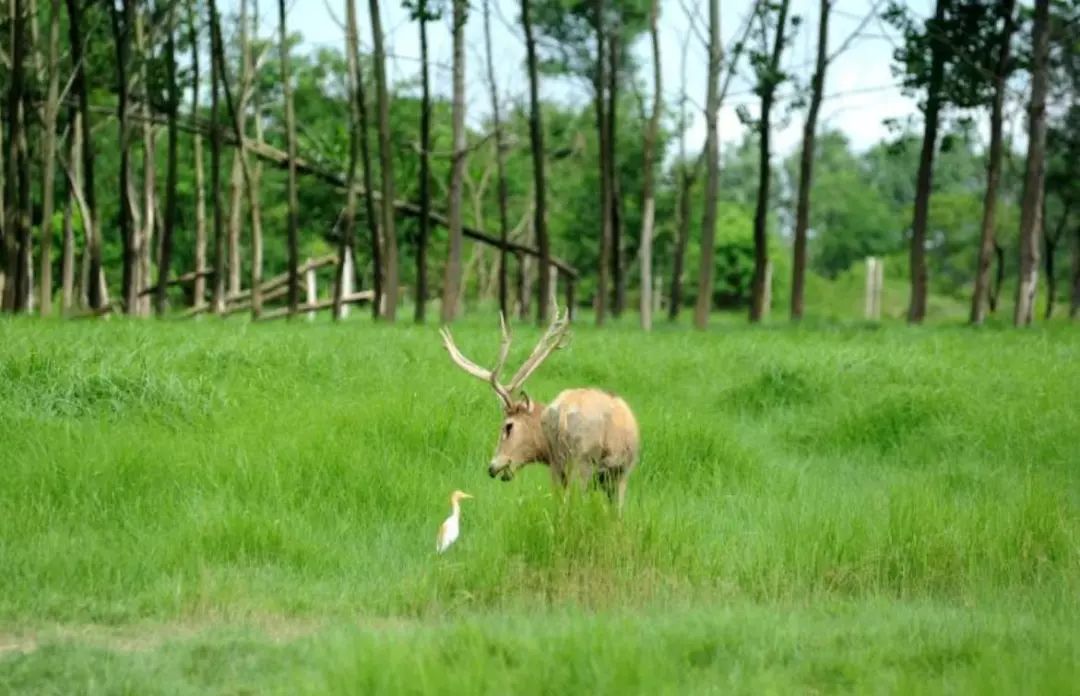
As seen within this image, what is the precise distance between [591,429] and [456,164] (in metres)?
17.3

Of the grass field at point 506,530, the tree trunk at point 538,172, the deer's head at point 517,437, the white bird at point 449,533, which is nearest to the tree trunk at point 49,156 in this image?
the grass field at point 506,530

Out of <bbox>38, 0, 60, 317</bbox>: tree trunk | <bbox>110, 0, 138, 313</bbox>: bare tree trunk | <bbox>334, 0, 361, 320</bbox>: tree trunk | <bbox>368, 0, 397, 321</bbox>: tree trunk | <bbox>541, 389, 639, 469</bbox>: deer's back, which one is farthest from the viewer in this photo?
<bbox>334, 0, 361, 320</bbox>: tree trunk

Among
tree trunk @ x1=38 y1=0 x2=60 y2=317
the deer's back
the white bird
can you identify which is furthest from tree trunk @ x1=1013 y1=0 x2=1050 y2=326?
the white bird

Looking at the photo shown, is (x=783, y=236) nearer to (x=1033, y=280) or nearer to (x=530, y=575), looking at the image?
(x=1033, y=280)

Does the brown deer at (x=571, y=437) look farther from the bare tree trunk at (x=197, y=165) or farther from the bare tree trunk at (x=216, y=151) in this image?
the bare tree trunk at (x=197, y=165)

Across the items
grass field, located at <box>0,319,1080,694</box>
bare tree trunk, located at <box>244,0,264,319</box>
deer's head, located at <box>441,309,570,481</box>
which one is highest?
bare tree trunk, located at <box>244,0,264,319</box>

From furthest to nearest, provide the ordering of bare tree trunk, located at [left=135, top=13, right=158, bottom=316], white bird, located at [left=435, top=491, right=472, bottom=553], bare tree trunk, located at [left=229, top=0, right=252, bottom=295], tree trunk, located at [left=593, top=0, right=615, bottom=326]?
1. bare tree trunk, located at [left=135, top=13, right=158, bottom=316]
2. tree trunk, located at [left=593, top=0, right=615, bottom=326]
3. bare tree trunk, located at [left=229, top=0, right=252, bottom=295]
4. white bird, located at [left=435, top=491, right=472, bottom=553]

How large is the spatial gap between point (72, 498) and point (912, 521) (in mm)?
5661

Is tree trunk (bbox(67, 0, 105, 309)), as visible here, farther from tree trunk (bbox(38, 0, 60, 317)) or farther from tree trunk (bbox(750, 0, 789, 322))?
tree trunk (bbox(750, 0, 789, 322))

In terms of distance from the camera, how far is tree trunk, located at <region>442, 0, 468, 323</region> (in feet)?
84.1

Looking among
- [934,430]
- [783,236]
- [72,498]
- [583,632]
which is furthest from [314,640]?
[783,236]

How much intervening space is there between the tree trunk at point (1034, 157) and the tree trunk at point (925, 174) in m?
2.30

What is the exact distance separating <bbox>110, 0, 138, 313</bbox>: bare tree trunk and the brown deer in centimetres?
1745

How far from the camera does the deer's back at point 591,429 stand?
9133mm
